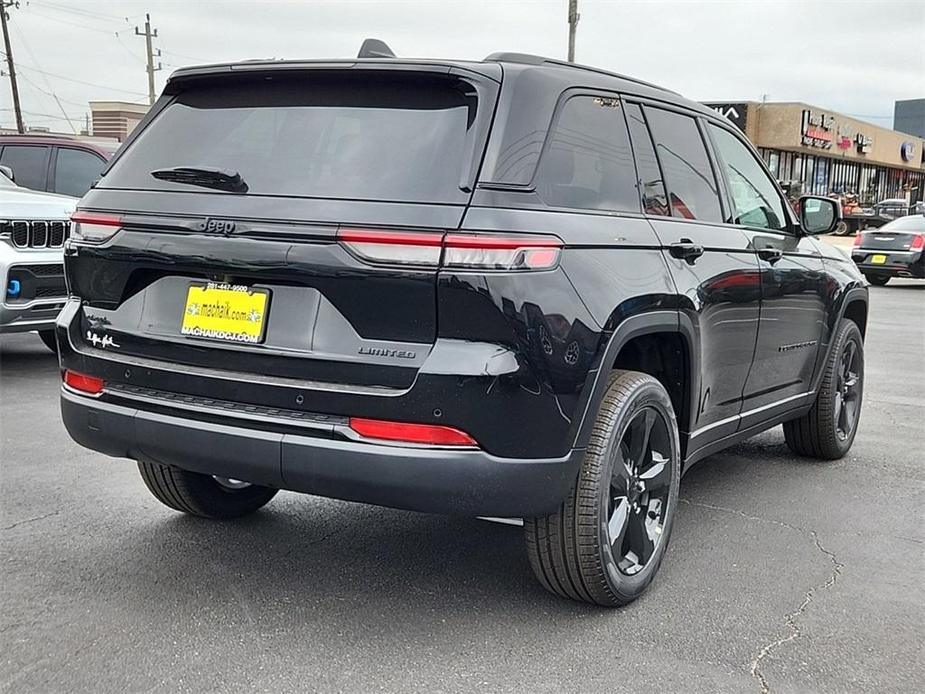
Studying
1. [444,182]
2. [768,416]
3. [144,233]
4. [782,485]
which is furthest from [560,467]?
[782,485]

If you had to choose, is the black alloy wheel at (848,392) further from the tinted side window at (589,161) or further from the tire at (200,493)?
the tire at (200,493)

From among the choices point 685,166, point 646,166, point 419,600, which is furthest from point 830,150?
point 419,600

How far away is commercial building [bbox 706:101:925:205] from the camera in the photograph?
45812 mm

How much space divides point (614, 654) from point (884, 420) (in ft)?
15.0

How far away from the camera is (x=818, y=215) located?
5.38 meters

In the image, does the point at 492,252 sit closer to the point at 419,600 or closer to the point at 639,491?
the point at 639,491

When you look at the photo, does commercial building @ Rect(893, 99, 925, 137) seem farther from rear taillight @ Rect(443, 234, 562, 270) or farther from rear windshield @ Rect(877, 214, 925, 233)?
rear taillight @ Rect(443, 234, 562, 270)

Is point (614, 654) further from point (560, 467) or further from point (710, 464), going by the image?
point (710, 464)

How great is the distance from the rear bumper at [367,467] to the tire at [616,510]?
17 cm

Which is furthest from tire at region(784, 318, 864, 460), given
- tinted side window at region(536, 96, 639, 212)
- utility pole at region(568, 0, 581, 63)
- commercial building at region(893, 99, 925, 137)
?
commercial building at region(893, 99, 925, 137)

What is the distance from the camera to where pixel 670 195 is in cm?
396

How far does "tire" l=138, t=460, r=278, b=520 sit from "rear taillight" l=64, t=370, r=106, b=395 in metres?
0.59

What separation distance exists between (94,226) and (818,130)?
4986 cm

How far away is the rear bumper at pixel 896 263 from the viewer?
18.0m
